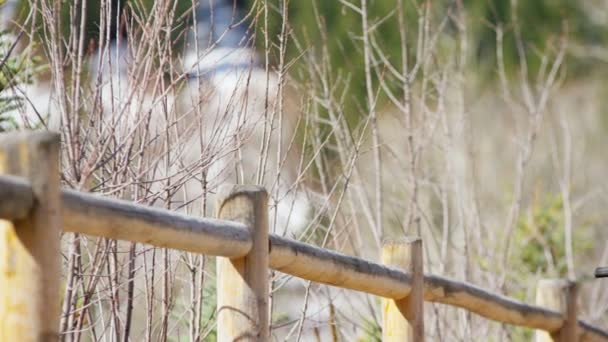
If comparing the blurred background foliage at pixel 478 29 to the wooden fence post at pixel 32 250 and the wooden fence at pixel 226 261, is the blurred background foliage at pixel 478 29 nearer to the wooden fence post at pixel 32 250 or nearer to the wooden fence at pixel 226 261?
the wooden fence at pixel 226 261

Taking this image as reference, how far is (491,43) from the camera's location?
13320 mm

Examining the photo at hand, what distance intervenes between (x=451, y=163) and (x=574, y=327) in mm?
1695

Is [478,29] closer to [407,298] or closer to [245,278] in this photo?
[407,298]

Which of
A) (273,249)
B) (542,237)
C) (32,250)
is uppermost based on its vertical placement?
(542,237)

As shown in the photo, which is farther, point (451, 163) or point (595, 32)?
point (595, 32)

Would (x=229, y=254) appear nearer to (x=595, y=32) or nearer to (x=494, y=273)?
(x=494, y=273)

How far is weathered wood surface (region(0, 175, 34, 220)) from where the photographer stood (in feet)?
7.46

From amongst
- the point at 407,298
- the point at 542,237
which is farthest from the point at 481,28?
the point at 407,298

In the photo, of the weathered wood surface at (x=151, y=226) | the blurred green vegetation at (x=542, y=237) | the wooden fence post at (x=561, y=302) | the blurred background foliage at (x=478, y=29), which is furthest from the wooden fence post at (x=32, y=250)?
the blurred green vegetation at (x=542, y=237)

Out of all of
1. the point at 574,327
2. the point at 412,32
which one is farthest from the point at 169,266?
the point at 412,32

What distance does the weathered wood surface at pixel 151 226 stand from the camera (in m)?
2.61

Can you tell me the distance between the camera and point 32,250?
2371 mm

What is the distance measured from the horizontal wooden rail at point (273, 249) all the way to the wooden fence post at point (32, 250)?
49 mm

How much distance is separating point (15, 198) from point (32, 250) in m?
0.13
